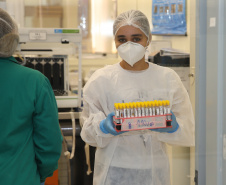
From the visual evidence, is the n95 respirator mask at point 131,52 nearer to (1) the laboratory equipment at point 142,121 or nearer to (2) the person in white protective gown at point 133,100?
(2) the person in white protective gown at point 133,100

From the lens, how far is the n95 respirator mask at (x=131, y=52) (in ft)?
4.08

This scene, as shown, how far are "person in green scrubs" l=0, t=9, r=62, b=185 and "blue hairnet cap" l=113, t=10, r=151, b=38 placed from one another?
0.35m

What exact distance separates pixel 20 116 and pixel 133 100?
382 mm

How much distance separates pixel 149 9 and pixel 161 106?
1.38 ft

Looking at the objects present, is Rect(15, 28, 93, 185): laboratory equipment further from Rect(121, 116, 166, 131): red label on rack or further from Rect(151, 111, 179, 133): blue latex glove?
Rect(121, 116, 166, 131): red label on rack

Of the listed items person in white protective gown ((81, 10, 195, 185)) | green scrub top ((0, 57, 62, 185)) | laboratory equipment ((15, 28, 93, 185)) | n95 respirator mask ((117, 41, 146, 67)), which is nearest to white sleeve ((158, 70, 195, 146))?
person in white protective gown ((81, 10, 195, 185))

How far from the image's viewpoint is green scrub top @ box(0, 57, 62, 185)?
1.17 meters

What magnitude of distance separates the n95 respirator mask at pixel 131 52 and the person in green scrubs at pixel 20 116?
291mm

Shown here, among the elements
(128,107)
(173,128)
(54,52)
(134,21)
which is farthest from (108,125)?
(54,52)

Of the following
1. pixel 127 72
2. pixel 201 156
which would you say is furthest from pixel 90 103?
pixel 201 156

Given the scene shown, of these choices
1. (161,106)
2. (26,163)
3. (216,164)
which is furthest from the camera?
(26,163)

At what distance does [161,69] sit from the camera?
126 cm

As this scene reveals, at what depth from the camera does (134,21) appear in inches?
50.3

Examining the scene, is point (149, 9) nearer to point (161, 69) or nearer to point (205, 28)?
point (161, 69)
